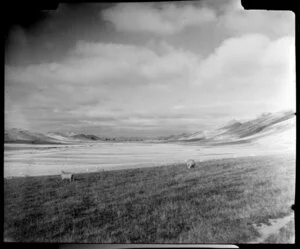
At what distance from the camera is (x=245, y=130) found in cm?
444

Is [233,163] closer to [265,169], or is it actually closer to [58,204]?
[265,169]

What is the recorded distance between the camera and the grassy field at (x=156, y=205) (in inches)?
152

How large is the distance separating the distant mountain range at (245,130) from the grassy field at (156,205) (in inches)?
14.6

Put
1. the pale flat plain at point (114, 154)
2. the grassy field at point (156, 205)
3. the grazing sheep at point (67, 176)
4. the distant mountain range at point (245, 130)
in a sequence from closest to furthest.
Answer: the grassy field at point (156, 205) → the distant mountain range at point (245, 130) → the pale flat plain at point (114, 154) → the grazing sheep at point (67, 176)

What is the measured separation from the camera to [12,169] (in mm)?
4113

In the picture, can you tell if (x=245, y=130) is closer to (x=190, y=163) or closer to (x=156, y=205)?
(x=190, y=163)

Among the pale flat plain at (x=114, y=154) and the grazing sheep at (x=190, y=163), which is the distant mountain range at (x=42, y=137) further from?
the grazing sheep at (x=190, y=163)

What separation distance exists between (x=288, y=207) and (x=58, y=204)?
2.93 m

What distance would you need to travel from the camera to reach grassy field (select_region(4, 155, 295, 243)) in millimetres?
3859

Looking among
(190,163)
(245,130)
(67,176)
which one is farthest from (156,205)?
(245,130)

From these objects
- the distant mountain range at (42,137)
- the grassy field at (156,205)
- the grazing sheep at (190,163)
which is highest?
the distant mountain range at (42,137)

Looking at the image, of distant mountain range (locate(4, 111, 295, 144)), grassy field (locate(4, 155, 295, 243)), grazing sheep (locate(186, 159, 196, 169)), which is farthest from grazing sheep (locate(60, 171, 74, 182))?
grazing sheep (locate(186, 159, 196, 169))

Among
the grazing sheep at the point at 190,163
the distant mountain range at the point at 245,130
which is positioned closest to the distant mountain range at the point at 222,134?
the distant mountain range at the point at 245,130

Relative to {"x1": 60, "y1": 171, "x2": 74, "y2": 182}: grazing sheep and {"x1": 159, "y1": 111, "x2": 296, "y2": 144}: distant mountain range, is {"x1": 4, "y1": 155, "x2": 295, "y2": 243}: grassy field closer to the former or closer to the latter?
{"x1": 60, "y1": 171, "x2": 74, "y2": 182}: grazing sheep
